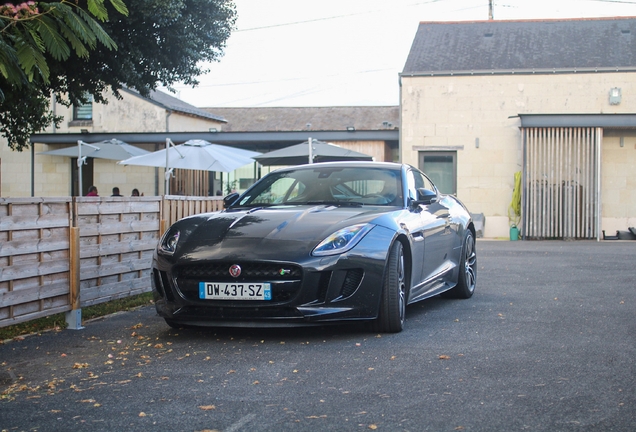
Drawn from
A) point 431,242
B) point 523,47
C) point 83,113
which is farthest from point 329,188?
point 83,113

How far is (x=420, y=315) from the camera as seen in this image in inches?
301

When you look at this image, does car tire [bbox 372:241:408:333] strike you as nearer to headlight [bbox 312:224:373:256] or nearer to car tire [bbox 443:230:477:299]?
headlight [bbox 312:224:373:256]

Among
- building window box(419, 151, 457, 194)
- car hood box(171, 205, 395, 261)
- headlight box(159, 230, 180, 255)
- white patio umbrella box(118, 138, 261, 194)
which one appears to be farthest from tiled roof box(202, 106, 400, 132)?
headlight box(159, 230, 180, 255)

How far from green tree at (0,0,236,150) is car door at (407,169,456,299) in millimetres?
5413

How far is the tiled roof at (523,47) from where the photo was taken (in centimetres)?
2520

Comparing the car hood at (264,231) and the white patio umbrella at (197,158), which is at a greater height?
the white patio umbrella at (197,158)

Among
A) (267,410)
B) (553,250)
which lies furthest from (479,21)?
(267,410)

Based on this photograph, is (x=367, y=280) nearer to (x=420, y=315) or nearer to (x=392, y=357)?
(x=392, y=357)

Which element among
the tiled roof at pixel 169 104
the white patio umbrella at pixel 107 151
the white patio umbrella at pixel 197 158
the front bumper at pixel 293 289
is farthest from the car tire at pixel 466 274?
the tiled roof at pixel 169 104

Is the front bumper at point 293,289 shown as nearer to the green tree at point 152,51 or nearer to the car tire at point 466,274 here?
the car tire at point 466,274

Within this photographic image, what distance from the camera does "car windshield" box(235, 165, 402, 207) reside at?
7367 millimetres

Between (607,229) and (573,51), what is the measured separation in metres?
5.79

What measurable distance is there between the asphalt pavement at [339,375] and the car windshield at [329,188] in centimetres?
113

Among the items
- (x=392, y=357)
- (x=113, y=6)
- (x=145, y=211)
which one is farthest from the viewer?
(x=145, y=211)
